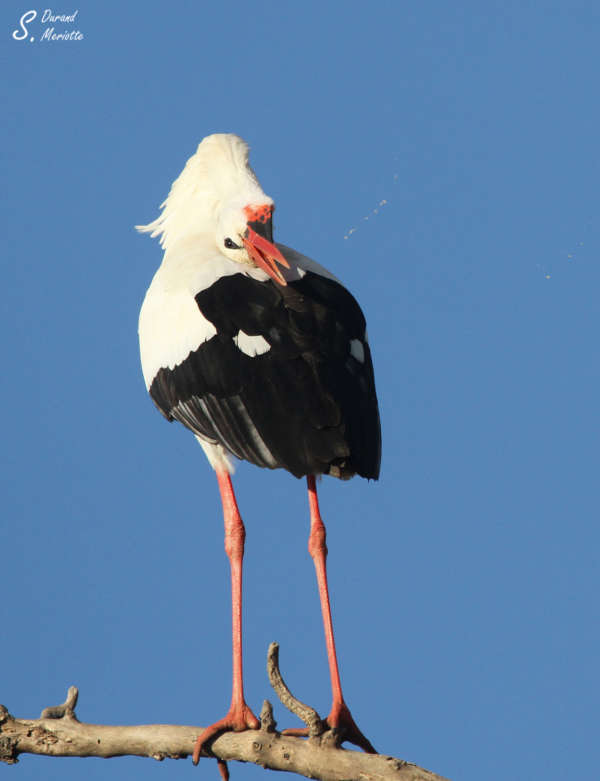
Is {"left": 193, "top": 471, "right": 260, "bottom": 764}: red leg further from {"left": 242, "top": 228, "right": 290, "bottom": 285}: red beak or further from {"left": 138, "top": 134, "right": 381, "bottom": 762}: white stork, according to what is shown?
{"left": 242, "top": 228, "right": 290, "bottom": 285}: red beak

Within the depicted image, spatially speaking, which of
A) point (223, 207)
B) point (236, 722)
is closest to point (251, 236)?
point (223, 207)

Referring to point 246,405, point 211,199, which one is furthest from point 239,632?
point 211,199

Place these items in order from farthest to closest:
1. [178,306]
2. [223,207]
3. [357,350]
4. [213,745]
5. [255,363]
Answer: [223,207] → [178,306] → [357,350] → [255,363] → [213,745]

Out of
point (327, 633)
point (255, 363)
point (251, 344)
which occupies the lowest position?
point (327, 633)

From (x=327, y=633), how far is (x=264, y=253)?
75.7 inches

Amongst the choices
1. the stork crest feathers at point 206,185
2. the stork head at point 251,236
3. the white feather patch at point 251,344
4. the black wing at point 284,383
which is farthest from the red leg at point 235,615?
the stork crest feathers at point 206,185

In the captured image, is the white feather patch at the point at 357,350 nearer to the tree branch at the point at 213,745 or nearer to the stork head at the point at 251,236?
the stork head at the point at 251,236

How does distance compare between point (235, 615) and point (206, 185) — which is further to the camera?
point (206, 185)

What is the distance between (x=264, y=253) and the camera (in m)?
7.91

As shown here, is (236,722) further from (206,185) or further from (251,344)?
(206,185)

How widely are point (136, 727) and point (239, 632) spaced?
1072 millimetres

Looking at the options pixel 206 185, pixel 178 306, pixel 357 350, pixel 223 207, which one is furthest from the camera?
pixel 206 185

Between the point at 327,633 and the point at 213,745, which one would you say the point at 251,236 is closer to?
the point at 327,633

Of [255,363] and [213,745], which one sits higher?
[255,363]
